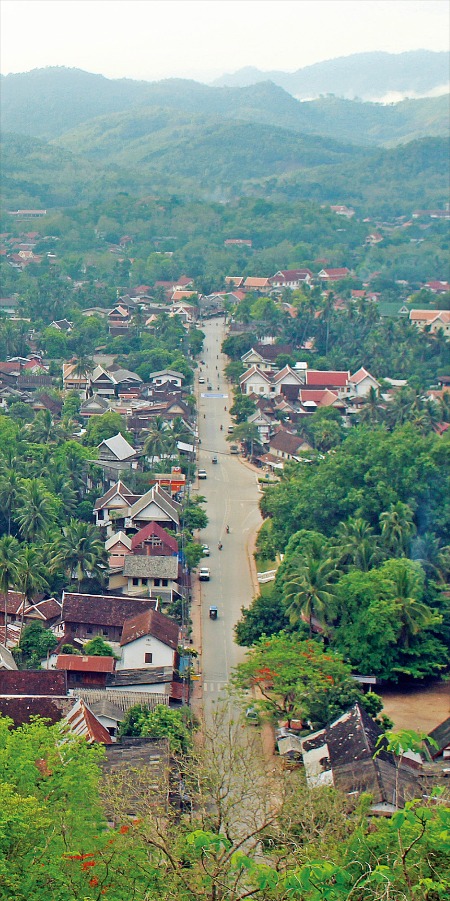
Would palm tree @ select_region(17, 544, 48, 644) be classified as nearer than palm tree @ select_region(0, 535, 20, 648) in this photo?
No

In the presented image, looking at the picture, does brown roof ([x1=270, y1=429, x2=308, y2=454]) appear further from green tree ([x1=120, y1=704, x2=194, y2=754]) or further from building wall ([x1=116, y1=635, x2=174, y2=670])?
green tree ([x1=120, y1=704, x2=194, y2=754])

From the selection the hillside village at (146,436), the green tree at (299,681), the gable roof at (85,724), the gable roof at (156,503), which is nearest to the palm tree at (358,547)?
the hillside village at (146,436)

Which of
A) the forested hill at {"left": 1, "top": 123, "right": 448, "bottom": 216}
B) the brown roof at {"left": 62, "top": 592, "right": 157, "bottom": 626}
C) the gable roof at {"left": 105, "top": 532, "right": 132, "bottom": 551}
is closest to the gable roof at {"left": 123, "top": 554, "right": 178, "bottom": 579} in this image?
the gable roof at {"left": 105, "top": 532, "right": 132, "bottom": 551}

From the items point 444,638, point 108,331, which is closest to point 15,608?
point 444,638

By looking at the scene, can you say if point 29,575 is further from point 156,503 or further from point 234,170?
point 234,170

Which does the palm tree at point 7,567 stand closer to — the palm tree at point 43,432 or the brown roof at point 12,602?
the brown roof at point 12,602
